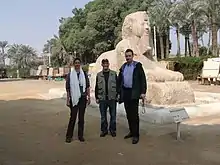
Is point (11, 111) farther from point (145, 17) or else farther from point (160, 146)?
point (160, 146)

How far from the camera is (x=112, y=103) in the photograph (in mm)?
7523

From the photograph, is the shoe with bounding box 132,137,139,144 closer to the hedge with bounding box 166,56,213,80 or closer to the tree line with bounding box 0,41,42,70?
the hedge with bounding box 166,56,213,80

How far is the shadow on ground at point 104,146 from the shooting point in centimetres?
596

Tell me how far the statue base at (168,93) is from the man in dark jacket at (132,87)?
10.8 ft

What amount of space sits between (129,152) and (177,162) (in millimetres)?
919

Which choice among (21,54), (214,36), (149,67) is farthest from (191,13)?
(21,54)

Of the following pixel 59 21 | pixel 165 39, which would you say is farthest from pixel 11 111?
pixel 59 21

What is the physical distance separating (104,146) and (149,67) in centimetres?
495

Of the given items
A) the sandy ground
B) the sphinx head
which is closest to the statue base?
the sandy ground

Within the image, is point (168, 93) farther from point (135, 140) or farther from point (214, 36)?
point (214, 36)

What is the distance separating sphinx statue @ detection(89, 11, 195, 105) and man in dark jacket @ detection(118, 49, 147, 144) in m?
3.33

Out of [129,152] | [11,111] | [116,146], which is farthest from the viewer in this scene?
[11,111]

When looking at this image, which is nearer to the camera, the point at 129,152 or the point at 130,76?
the point at 129,152

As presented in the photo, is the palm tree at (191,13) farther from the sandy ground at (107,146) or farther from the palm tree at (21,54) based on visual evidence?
the palm tree at (21,54)
